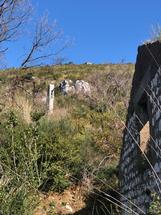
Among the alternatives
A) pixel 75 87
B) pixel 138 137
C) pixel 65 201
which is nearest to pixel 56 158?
pixel 65 201

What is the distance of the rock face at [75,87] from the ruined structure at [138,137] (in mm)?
21434

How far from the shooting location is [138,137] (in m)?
9.23

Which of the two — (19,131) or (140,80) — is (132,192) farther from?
(19,131)

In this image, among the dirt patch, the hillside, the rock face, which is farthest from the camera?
the rock face

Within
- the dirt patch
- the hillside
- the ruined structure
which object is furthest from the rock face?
the ruined structure

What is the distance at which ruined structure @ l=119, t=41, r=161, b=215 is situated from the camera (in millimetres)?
7617

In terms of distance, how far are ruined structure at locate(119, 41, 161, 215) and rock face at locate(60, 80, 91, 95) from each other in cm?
2143

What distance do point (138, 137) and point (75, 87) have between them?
2490 centimetres

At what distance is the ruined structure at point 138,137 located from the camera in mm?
7617

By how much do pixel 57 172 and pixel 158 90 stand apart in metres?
6.99

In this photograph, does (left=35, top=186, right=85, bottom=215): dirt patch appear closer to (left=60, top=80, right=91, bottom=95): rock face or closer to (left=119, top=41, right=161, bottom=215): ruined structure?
(left=119, top=41, right=161, bottom=215): ruined structure

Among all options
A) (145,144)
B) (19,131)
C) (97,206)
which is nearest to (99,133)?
(19,131)

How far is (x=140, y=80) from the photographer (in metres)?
9.50

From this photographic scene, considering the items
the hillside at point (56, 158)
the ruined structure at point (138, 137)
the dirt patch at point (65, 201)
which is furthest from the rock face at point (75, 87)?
the ruined structure at point (138, 137)
